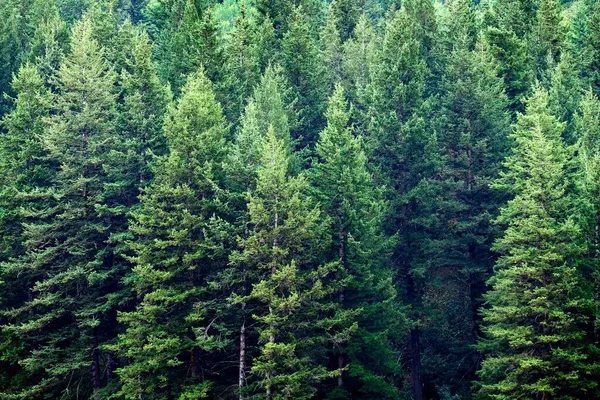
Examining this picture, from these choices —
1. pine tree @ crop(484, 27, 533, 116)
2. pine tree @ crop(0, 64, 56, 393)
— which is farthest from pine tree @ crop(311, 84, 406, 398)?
pine tree @ crop(484, 27, 533, 116)

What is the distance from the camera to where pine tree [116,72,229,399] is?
81.9ft

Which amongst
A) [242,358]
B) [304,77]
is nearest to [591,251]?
[242,358]

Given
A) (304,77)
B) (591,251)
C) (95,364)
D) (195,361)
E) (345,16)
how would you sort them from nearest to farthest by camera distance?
(591,251) → (195,361) → (95,364) → (304,77) → (345,16)

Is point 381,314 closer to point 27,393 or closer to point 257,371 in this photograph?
point 257,371

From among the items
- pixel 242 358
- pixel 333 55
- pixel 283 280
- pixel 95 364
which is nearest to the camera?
pixel 283 280

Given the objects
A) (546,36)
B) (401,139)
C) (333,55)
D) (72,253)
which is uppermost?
(333,55)

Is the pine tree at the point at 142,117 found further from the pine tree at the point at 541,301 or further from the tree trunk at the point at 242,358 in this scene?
the pine tree at the point at 541,301

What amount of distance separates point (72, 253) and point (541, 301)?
22.1 meters

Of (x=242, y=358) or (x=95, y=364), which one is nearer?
(x=242, y=358)

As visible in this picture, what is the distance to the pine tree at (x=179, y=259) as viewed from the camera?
25.0m

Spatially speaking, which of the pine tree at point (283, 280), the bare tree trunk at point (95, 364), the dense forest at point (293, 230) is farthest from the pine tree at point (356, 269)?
the bare tree trunk at point (95, 364)

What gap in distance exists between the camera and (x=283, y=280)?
25.2 m

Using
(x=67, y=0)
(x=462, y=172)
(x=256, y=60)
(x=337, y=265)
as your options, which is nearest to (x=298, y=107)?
(x=256, y=60)

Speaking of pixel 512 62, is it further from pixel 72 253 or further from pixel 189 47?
pixel 72 253
